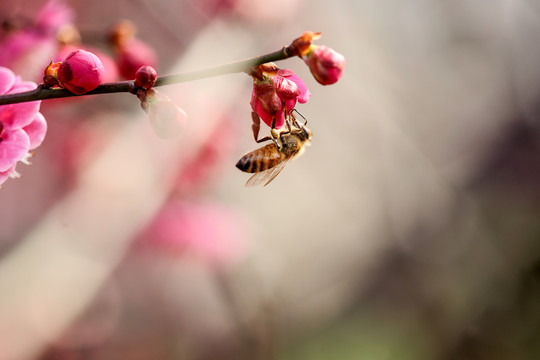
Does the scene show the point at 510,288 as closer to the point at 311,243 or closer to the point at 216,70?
the point at 311,243

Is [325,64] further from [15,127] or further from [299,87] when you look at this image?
[15,127]

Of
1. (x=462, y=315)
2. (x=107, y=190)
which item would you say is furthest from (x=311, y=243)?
(x=107, y=190)

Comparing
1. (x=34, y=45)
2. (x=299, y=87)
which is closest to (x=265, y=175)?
(x=299, y=87)

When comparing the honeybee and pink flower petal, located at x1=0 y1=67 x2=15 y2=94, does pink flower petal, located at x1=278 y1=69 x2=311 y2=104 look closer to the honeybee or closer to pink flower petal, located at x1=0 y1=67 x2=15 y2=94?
the honeybee

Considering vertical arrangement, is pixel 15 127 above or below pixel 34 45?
below

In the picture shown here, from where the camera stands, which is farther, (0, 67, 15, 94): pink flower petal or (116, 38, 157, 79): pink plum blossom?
(116, 38, 157, 79): pink plum blossom

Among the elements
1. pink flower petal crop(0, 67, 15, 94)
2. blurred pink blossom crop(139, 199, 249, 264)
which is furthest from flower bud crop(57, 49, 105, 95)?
blurred pink blossom crop(139, 199, 249, 264)
